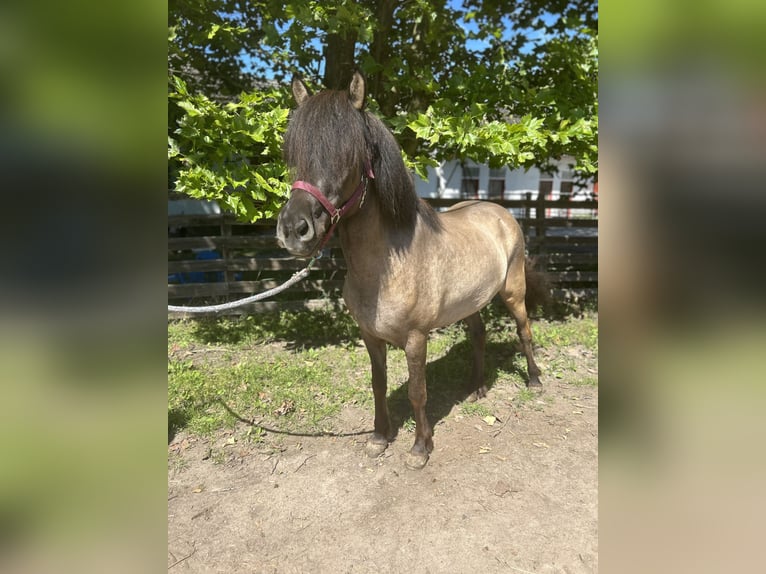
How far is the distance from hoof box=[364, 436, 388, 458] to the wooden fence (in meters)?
2.71

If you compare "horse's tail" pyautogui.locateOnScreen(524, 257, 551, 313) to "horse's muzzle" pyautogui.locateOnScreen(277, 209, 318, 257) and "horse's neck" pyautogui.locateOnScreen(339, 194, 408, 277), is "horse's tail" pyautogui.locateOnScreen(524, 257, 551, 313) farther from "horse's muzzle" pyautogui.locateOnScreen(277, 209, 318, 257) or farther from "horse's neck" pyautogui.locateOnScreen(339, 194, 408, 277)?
"horse's muzzle" pyautogui.locateOnScreen(277, 209, 318, 257)

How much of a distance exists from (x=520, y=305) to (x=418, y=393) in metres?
1.64

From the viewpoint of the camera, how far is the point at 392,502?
8.69 feet

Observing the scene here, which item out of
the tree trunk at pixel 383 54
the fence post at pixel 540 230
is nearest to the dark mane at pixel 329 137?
the tree trunk at pixel 383 54

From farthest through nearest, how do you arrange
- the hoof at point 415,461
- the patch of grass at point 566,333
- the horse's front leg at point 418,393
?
the patch of grass at point 566,333 < the hoof at point 415,461 < the horse's front leg at point 418,393

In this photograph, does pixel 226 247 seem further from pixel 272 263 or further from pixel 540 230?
pixel 540 230

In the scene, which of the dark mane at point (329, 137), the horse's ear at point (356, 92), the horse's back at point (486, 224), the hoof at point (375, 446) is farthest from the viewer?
the horse's back at point (486, 224)

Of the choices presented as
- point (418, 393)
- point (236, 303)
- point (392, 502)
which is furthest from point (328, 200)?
point (392, 502)

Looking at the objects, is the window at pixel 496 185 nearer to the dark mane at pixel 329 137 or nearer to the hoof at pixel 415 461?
the hoof at pixel 415 461

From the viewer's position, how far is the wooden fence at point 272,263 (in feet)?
18.8
